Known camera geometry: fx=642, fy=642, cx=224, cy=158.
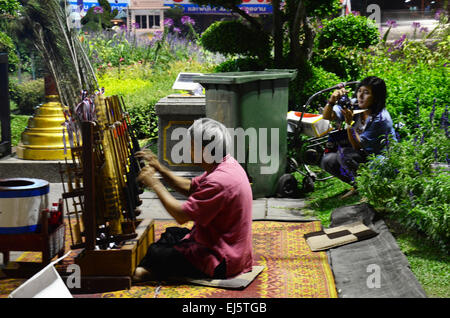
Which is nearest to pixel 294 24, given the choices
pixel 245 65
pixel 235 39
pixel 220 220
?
pixel 235 39

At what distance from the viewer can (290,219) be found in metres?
7.46

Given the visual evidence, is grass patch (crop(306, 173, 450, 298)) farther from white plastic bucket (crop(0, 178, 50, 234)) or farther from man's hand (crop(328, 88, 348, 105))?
white plastic bucket (crop(0, 178, 50, 234))

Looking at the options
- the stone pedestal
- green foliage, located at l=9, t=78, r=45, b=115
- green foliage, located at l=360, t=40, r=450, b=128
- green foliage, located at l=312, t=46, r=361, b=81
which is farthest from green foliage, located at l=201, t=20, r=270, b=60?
green foliage, located at l=9, t=78, r=45, b=115

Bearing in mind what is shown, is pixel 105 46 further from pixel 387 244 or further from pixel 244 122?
pixel 387 244

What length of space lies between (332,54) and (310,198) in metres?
4.70

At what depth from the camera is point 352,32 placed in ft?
39.6

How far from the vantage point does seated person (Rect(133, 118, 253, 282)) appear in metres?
4.86

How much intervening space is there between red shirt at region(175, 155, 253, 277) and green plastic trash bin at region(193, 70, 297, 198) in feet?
9.83

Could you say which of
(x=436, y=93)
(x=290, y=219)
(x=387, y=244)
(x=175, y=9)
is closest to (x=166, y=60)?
(x=175, y=9)

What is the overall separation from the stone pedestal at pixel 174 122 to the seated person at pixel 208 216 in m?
3.86

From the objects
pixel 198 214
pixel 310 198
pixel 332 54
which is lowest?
pixel 310 198

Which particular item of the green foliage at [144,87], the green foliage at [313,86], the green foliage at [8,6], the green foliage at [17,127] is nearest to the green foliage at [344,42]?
the green foliage at [313,86]

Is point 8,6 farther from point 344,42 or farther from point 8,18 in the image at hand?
point 344,42

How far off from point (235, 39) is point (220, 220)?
7.84 metres
